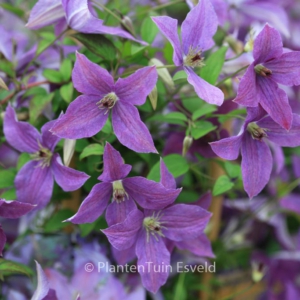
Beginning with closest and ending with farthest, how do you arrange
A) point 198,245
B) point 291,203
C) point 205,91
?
point 205,91 < point 198,245 < point 291,203

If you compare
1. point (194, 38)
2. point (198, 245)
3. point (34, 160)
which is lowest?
point (198, 245)

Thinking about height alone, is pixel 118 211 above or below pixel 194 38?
below

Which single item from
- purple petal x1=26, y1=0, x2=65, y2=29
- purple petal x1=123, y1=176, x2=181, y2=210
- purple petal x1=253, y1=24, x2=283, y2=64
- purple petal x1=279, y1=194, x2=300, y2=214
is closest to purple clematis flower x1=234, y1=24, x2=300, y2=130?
purple petal x1=253, y1=24, x2=283, y2=64

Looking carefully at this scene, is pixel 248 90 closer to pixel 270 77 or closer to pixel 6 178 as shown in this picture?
pixel 270 77

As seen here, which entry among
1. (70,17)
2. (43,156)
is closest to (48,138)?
(43,156)

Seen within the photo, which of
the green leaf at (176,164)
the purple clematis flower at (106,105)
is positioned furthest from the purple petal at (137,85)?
the green leaf at (176,164)

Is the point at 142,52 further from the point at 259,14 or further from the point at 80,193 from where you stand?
the point at 259,14

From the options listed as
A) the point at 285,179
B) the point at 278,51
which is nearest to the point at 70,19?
the point at 278,51
